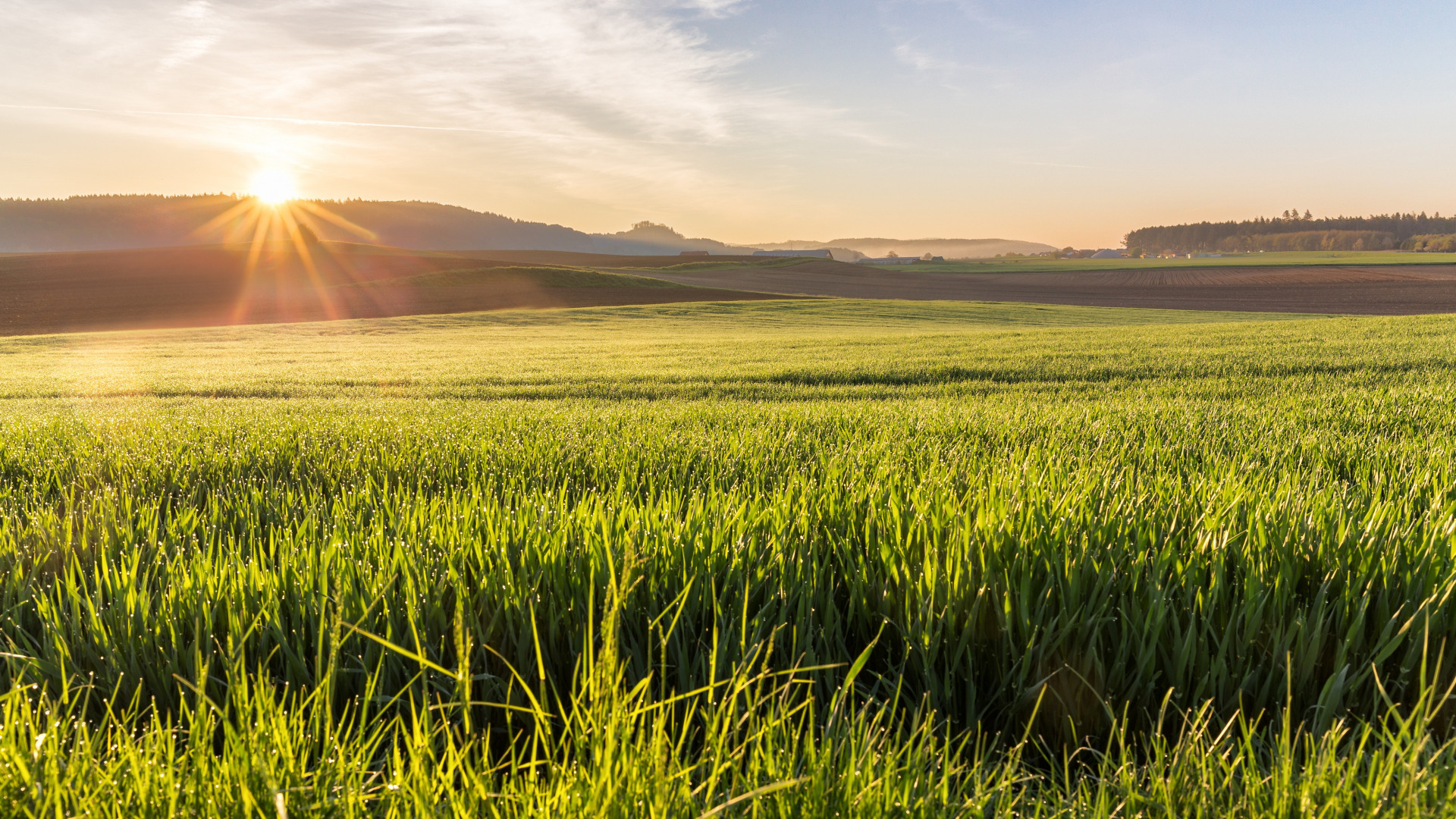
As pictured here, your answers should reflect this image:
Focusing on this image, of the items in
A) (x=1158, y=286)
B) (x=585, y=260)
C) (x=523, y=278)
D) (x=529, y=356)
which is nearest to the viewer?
(x=529, y=356)

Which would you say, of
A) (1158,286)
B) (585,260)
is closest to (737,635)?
(1158,286)

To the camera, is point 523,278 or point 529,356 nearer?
point 529,356

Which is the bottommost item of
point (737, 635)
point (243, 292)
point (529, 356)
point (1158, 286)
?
point (737, 635)

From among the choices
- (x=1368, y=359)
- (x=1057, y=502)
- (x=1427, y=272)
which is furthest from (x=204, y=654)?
(x=1427, y=272)

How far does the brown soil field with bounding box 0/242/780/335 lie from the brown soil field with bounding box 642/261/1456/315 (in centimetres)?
1643

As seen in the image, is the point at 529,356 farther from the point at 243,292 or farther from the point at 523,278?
the point at 243,292

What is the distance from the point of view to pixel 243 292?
190ft

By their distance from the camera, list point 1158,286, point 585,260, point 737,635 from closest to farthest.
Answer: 1. point 737,635
2. point 1158,286
3. point 585,260

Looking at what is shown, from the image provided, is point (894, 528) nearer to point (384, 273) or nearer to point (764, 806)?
point (764, 806)

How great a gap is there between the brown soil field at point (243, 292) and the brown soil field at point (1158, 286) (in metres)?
16.4

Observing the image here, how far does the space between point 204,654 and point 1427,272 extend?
4102 inches

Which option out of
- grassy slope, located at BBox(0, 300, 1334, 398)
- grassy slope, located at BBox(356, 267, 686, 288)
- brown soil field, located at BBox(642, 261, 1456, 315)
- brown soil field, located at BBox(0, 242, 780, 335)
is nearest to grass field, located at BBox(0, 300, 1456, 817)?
grassy slope, located at BBox(0, 300, 1334, 398)

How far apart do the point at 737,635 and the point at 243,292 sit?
68.3 meters

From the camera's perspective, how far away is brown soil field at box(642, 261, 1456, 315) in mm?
52594
